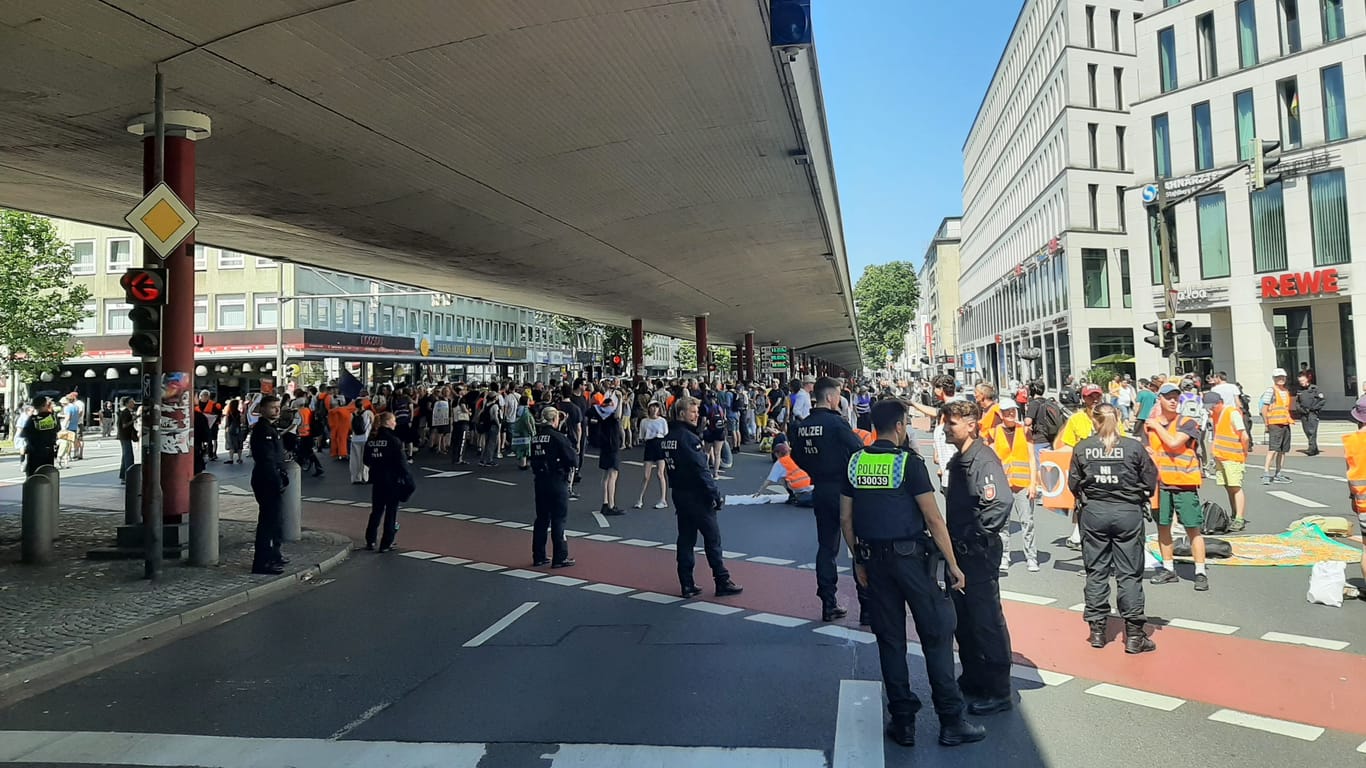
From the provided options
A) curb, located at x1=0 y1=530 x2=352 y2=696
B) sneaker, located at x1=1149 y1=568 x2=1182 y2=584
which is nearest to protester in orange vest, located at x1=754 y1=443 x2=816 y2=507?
sneaker, located at x1=1149 y1=568 x2=1182 y2=584

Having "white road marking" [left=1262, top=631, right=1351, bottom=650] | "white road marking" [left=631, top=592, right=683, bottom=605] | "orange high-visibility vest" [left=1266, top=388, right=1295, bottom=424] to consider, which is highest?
"orange high-visibility vest" [left=1266, top=388, right=1295, bottom=424]

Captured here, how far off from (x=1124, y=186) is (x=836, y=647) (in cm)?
4629

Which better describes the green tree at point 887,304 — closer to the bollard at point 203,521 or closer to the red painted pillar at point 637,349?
the red painted pillar at point 637,349

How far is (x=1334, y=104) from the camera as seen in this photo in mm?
29453

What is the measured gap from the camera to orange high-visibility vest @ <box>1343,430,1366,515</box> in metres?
6.64

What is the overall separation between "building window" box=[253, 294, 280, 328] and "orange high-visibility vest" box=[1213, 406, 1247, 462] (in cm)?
4448

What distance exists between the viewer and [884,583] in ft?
14.2

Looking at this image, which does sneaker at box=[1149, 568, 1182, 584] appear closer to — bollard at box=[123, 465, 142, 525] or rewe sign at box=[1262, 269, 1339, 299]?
bollard at box=[123, 465, 142, 525]

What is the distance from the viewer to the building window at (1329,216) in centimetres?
2898

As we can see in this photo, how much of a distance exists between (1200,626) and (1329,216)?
104 ft

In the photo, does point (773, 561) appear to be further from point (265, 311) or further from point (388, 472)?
point (265, 311)

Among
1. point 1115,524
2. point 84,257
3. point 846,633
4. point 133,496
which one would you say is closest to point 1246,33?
point 1115,524

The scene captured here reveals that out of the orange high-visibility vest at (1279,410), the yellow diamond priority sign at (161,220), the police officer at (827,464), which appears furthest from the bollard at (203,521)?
the orange high-visibility vest at (1279,410)

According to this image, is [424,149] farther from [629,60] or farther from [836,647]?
[836,647]
